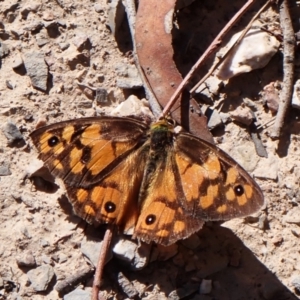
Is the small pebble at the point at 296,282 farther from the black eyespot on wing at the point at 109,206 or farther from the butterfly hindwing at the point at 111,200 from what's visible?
the black eyespot on wing at the point at 109,206

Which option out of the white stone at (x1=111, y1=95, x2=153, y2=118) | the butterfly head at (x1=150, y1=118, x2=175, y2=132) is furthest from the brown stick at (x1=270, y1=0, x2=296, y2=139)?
the white stone at (x1=111, y1=95, x2=153, y2=118)

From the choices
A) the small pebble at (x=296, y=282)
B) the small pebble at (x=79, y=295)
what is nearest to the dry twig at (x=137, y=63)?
the small pebble at (x=79, y=295)

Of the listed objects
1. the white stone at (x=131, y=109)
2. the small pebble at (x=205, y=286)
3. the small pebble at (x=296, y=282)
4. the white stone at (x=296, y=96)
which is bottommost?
the small pebble at (x=296, y=282)

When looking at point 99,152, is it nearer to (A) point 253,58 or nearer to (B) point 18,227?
(B) point 18,227

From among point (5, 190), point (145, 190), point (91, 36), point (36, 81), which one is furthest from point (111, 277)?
point (91, 36)

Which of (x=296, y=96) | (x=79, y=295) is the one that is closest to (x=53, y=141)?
(x=79, y=295)
